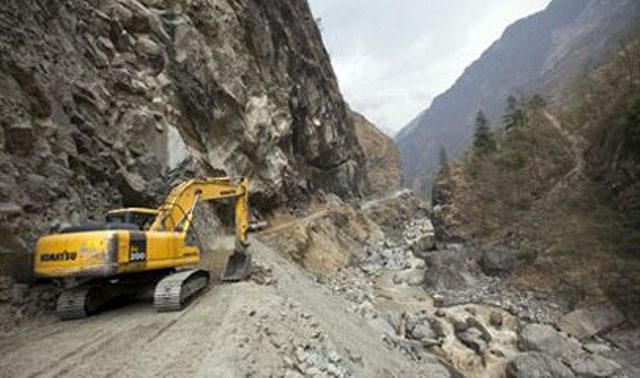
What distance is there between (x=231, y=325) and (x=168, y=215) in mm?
3326

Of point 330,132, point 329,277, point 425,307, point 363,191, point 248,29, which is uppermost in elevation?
point 248,29

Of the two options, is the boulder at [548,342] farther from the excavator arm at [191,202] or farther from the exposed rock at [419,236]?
the exposed rock at [419,236]

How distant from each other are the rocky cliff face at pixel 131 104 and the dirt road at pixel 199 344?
2299 mm

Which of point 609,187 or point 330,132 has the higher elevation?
point 330,132

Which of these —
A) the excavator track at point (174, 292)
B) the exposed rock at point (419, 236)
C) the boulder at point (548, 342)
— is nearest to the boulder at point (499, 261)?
the exposed rock at point (419, 236)

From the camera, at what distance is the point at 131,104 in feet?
47.3

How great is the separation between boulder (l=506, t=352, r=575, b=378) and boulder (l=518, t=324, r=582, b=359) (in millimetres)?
1095

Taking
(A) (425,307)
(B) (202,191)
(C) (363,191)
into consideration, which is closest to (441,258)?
(A) (425,307)

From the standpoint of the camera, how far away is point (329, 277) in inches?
842

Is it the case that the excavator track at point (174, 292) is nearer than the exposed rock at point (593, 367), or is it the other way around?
the excavator track at point (174, 292)

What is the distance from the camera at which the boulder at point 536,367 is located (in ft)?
37.4

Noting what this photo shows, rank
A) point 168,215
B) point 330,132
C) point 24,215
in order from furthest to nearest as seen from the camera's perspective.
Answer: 1. point 330,132
2. point 168,215
3. point 24,215

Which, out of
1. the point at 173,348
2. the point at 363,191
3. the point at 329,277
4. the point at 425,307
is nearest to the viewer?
the point at 173,348

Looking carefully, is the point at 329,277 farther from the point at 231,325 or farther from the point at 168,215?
the point at 231,325
